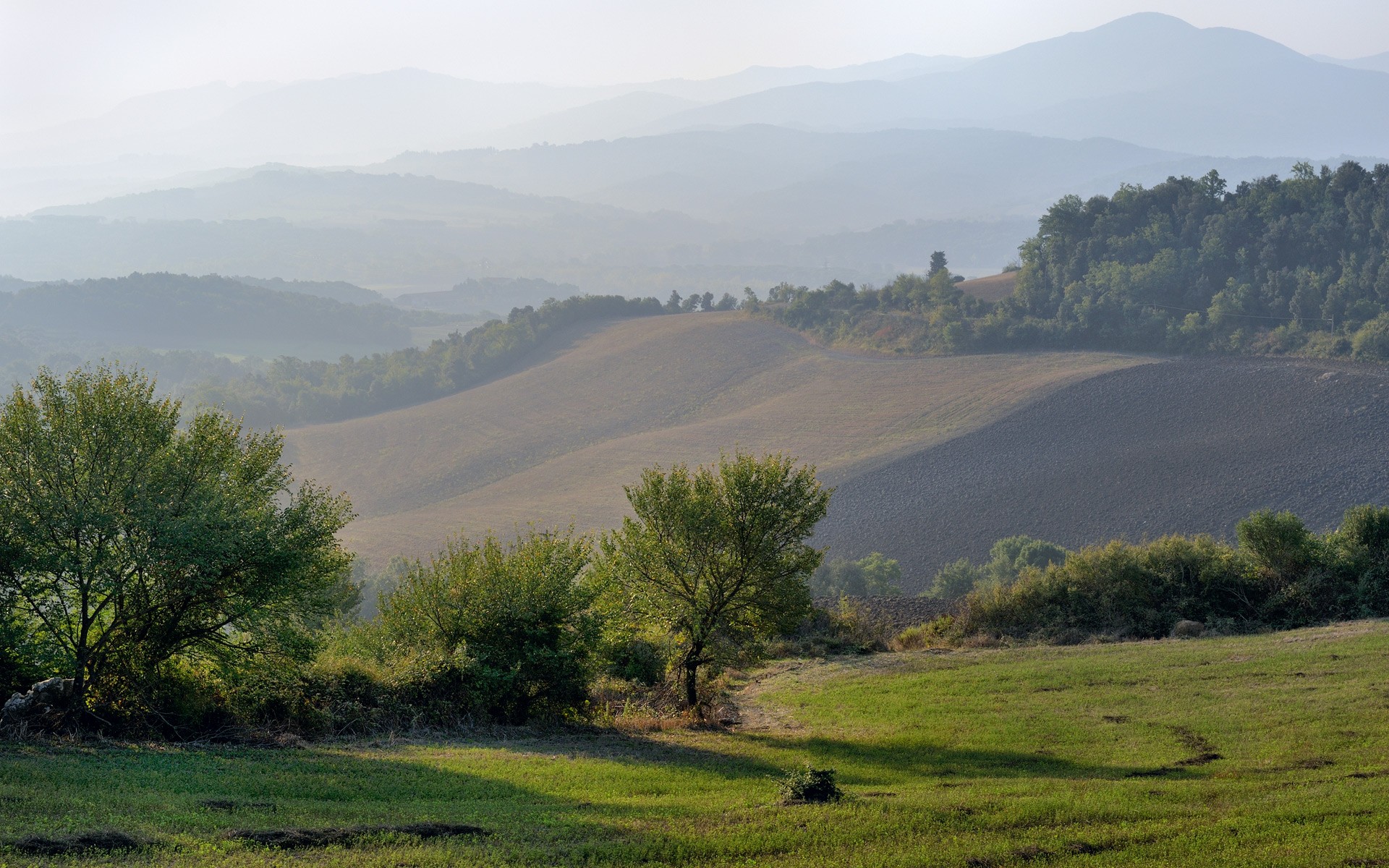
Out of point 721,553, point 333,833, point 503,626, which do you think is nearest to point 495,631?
point 503,626

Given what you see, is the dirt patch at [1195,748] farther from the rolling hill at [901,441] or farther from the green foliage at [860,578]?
the rolling hill at [901,441]

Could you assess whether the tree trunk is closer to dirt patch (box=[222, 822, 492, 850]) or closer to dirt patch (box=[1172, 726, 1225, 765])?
dirt patch (box=[1172, 726, 1225, 765])

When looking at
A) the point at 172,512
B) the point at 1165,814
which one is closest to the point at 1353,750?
the point at 1165,814

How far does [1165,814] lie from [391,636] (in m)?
19.0

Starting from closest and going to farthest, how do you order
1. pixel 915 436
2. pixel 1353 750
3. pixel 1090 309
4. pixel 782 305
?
1. pixel 1353 750
2. pixel 915 436
3. pixel 1090 309
4. pixel 782 305

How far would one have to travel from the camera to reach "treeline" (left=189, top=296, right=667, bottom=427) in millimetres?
127125

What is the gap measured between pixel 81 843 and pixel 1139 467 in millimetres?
67583

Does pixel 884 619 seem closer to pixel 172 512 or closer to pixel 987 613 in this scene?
pixel 987 613

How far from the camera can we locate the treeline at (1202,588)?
34156 mm

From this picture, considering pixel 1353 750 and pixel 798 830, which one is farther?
pixel 1353 750

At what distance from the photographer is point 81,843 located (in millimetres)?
10953

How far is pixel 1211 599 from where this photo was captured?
35.8 m

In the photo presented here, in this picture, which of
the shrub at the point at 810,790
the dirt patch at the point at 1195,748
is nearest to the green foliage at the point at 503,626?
the shrub at the point at 810,790

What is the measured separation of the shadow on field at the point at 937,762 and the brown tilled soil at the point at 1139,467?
36.9 m
